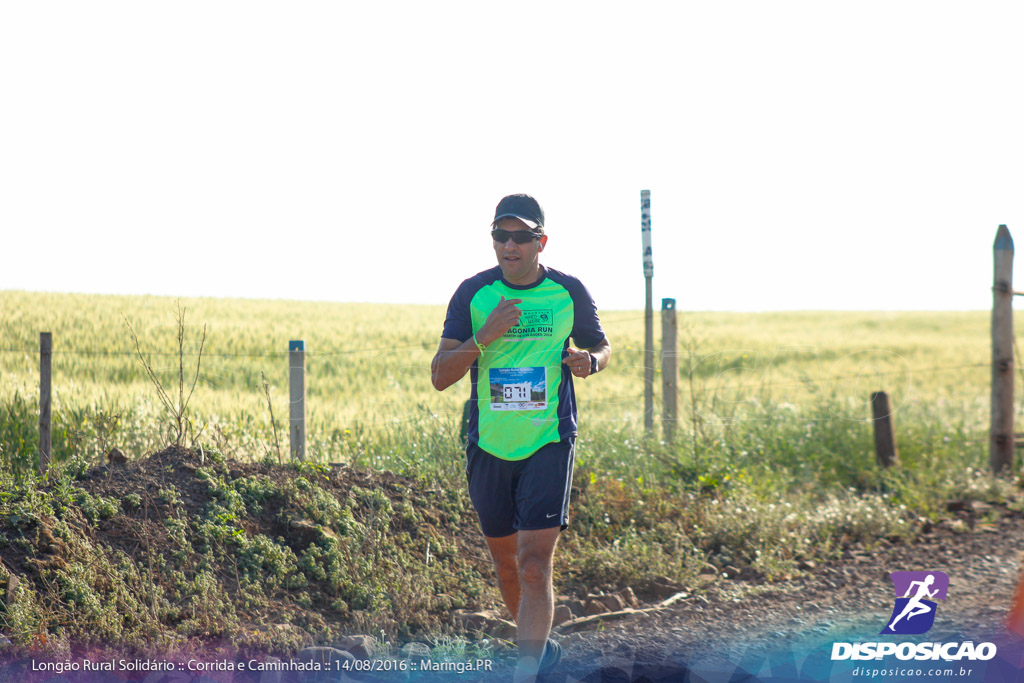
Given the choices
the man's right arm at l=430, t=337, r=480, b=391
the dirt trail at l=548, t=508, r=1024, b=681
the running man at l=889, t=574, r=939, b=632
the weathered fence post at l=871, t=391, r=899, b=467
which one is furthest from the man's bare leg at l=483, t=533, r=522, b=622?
the weathered fence post at l=871, t=391, r=899, b=467

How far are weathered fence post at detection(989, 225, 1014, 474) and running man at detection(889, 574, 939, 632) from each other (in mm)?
4607

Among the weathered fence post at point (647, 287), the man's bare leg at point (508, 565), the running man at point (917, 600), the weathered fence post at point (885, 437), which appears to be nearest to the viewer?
the man's bare leg at point (508, 565)

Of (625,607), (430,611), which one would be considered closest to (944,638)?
(625,607)

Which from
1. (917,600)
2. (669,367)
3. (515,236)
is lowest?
(917,600)

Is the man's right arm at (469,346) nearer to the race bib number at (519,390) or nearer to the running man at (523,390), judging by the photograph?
the running man at (523,390)

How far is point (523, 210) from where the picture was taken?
4.31 metres

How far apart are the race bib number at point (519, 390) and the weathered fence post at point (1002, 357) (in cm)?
823

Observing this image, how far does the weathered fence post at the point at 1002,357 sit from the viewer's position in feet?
34.2

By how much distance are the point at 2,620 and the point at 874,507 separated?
6.92m

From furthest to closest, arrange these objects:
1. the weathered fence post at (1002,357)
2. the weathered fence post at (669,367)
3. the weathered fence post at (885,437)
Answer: the weathered fence post at (1002,357) → the weathered fence post at (885,437) → the weathered fence post at (669,367)

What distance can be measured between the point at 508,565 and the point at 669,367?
5143 millimetres

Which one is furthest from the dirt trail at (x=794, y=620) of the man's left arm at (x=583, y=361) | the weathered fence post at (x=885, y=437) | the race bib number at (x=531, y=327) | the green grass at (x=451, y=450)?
the weathered fence post at (x=885, y=437)

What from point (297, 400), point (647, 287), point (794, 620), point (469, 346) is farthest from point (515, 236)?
point (647, 287)

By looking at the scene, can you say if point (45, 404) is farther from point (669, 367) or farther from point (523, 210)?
point (669, 367)
